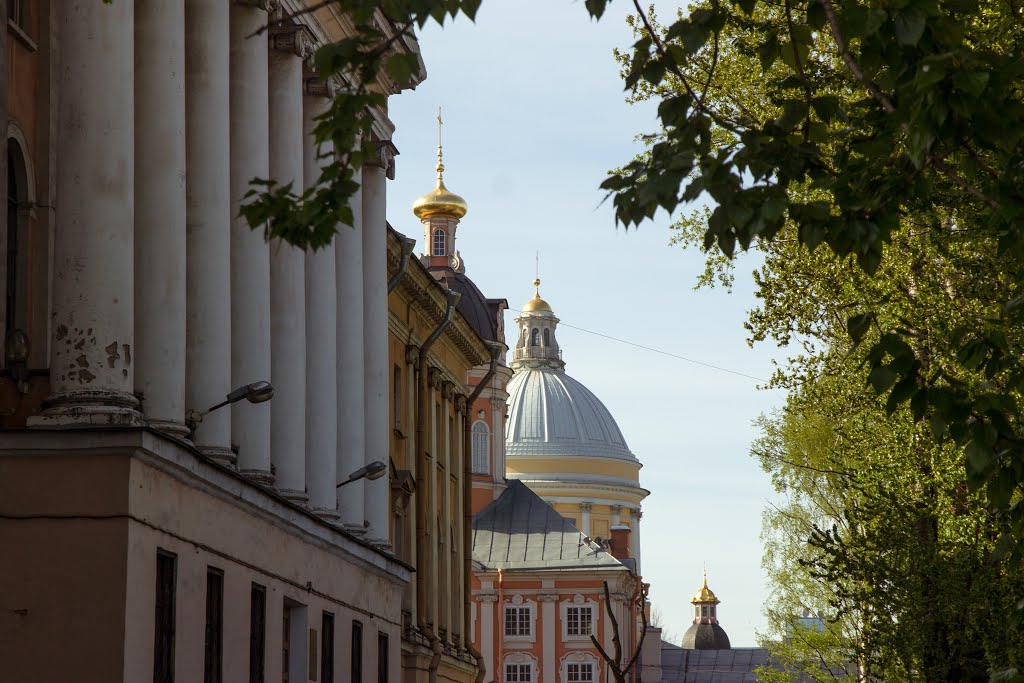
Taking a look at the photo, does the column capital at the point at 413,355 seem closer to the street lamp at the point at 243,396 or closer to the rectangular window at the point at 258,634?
the rectangular window at the point at 258,634

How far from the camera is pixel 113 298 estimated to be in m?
15.9

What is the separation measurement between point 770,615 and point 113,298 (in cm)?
2928

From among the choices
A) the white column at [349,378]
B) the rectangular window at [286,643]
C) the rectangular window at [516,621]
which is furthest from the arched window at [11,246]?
the rectangular window at [516,621]

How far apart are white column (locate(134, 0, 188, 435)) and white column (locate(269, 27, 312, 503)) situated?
3.80 metres

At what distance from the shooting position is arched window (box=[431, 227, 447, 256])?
70.2 metres

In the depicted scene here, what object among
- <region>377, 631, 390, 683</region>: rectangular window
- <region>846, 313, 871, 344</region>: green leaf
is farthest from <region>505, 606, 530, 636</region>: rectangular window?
<region>846, 313, 871, 344</region>: green leaf

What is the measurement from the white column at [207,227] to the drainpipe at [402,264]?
1203 cm

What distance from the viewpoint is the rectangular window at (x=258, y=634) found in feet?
64.5

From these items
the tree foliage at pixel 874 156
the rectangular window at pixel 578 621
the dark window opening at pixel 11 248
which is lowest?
the tree foliage at pixel 874 156

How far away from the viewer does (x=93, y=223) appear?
1588 cm

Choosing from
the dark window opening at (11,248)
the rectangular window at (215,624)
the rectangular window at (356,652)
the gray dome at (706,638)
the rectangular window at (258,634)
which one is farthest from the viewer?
the gray dome at (706,638)

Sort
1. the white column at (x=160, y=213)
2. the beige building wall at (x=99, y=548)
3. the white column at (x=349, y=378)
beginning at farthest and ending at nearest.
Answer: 1. the white column at (x=349, y=378)
2. the white column at (x=160, y=213)
3. the beige building wall at (x=99, y=548)

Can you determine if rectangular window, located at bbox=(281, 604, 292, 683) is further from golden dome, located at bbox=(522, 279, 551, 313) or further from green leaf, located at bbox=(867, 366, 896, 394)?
golden dome, located at bbox=(522, 279, 551, 313)

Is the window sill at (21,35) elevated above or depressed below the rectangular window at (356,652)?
above
